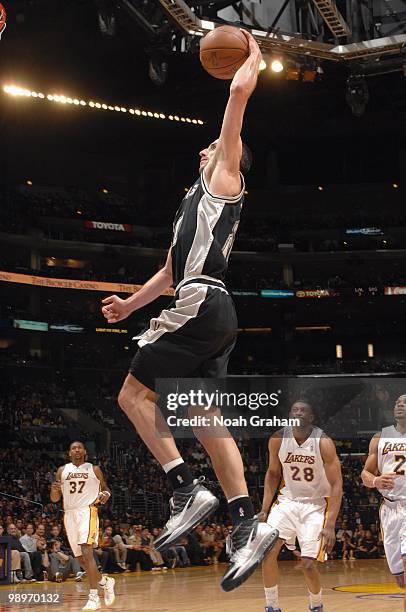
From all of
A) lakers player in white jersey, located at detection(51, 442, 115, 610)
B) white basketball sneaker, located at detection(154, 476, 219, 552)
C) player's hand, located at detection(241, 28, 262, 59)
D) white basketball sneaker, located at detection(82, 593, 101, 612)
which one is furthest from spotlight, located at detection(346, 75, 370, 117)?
white basketball sneaker, located at detection(154, 476, 219, 552)

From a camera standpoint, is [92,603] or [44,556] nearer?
[92,603]

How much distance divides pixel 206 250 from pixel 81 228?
27.0m

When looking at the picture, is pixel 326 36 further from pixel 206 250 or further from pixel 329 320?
pixel 329 320

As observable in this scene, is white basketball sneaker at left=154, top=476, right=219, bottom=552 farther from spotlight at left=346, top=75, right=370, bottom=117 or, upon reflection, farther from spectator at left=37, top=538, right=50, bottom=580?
spotlight at left=346, top=75, right=370, bottom=117

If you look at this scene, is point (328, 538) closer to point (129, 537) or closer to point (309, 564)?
point (309, 564)

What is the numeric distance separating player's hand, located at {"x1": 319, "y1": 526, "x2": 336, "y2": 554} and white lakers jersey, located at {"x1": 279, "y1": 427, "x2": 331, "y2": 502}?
1.27 feet

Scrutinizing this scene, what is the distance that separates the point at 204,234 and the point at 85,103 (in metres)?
25.5

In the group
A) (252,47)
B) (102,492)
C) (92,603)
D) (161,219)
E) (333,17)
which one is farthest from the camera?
(161,219)

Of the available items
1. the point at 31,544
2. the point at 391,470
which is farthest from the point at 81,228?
the point at 391,470

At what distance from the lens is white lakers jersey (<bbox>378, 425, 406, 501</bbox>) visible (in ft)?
26.3

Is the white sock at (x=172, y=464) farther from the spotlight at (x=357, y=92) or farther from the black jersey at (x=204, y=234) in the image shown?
the spotlight at (x=357, y=92)

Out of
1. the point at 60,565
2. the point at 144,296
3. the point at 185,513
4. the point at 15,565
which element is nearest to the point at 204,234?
the point at 144,296

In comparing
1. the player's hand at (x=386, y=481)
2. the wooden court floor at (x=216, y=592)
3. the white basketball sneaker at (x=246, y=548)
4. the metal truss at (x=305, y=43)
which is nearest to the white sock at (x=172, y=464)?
the white basketball sneaker at (x=246, y=548)

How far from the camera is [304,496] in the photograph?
837 centimetres
